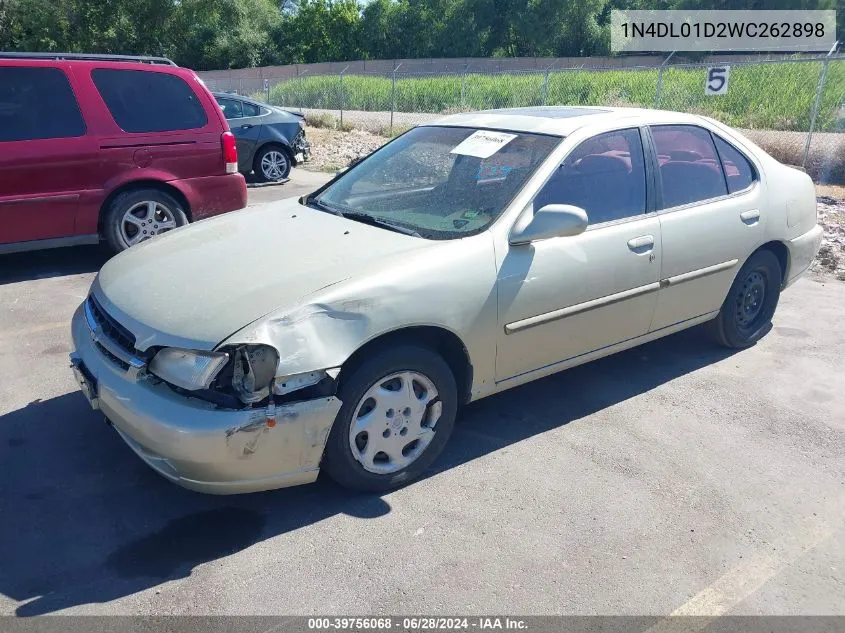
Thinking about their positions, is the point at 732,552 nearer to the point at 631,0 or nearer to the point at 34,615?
the point at 34,615

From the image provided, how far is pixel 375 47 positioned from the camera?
58.7 metres

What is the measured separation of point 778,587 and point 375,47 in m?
60.3

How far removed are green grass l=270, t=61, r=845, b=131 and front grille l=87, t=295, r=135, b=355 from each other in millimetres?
12855

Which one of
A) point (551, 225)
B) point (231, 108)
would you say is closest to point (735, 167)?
point (551, 225)

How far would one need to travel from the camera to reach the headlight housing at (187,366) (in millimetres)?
2891

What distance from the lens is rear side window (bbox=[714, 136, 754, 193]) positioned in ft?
15.9

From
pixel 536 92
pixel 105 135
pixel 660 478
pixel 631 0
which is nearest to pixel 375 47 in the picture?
pixel 631 0

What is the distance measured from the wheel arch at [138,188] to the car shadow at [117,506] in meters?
2.71

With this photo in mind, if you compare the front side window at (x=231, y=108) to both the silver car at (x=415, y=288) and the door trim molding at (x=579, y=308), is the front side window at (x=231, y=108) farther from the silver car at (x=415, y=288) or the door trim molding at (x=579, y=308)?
the door trim molding at (x=579, y=308)

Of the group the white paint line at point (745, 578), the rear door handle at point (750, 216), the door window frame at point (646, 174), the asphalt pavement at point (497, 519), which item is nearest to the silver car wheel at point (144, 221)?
the asphalt pavement at point (497, 519)

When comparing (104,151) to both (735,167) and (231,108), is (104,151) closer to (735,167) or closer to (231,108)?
(735,167)

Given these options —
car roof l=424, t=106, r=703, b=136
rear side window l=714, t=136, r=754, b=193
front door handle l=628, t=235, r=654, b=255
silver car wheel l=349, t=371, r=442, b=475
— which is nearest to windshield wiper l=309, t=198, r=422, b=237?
silver car wheel l=349, t=371, r=442, b=475

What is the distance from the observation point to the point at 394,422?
3383 mm

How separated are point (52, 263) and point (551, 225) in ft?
18.0
